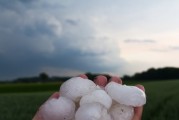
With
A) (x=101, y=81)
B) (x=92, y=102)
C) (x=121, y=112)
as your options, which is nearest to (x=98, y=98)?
(x=92, y=102)

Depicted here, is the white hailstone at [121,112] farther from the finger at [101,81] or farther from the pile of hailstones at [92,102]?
the finger at [101,81]

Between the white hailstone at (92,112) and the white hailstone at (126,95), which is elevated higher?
the white hailstone at (126,95)

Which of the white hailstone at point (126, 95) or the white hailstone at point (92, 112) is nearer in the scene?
the white hailstone at point (92, 112)

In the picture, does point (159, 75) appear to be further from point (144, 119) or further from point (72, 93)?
point (72, 93)

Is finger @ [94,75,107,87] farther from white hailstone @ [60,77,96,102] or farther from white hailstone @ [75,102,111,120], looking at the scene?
white hailstone @ [75,102,111,120]

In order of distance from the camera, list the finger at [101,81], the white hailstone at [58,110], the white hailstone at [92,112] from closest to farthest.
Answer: the white hailstone at [92,112] < the white hailstone at [58,110] < the finger at [101,81]

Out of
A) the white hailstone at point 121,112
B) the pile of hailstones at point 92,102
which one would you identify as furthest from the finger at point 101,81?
the white hailstone at point 121,112

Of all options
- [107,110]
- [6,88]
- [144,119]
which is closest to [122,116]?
[107,110]

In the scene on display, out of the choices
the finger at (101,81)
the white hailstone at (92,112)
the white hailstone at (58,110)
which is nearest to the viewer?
the white hailstone at (92,112)
